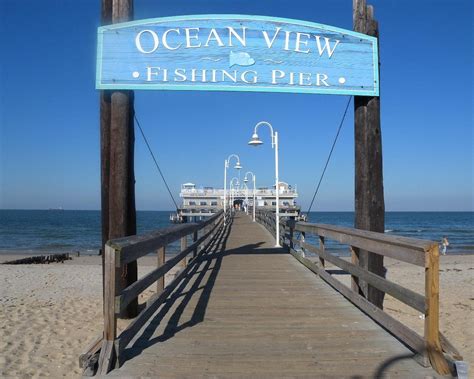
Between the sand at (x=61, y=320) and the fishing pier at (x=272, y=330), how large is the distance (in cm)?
183

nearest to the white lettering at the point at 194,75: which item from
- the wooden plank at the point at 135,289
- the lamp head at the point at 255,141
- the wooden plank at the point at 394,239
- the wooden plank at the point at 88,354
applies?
the wooden plank at the point at 135,289

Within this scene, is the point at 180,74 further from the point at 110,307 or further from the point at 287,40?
the point at 110,307

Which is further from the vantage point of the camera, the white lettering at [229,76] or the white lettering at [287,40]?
the white lettering at [287,40]

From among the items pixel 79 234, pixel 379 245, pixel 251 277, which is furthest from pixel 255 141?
pixel 79 234

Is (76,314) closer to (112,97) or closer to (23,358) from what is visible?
(23,358)

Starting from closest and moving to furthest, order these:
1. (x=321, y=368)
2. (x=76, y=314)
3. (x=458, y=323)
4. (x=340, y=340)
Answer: (x=321, y=368)
(x=340, y=340)
(x=458, y=323)
(x=76, y=314)

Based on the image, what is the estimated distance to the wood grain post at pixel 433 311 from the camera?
3.36 metres

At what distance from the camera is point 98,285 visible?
1574 cm

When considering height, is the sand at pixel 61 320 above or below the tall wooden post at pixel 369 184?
below

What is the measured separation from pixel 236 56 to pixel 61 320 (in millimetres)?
6394

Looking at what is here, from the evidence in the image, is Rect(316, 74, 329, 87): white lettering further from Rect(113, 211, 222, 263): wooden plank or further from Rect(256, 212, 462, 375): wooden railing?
Rect(113, 211, 222, 263): wooden plank

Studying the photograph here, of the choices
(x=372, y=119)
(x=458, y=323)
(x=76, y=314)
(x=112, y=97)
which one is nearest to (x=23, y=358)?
(x=76, y=314)

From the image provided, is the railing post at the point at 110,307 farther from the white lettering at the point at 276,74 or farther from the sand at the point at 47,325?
the white lettering at the point at 276,74

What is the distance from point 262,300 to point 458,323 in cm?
531
